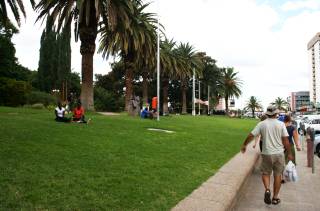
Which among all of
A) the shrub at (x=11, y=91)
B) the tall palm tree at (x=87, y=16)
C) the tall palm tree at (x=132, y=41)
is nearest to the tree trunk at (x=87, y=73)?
the tall palm tree at (x=87, y=16)

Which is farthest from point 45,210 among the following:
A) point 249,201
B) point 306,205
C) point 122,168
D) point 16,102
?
point 16,102

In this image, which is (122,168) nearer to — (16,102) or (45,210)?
(45,210)

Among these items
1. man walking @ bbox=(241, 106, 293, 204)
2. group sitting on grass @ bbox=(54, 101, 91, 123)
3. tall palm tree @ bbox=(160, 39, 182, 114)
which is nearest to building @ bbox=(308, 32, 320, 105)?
tall palm tree @ bbox=(160, 39, 182, 114)

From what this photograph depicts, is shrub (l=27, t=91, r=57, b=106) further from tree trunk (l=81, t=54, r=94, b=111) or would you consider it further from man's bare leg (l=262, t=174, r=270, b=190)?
man's bare leg (l=262, t=174, r=270, b=190)

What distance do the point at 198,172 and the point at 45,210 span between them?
4603 millimetres

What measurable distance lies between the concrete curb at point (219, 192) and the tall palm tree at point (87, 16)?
14.2 meters

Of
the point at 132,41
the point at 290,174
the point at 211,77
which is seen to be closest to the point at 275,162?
the point at 290,174

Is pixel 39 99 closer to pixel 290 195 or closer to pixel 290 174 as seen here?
pixel 290 195

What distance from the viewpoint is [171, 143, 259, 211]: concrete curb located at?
5888 mm

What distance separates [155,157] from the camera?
9758 mm

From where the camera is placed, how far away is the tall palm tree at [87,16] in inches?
852

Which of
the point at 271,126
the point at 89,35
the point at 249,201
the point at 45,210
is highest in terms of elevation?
the point at 89,35

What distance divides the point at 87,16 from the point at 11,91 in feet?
60.0

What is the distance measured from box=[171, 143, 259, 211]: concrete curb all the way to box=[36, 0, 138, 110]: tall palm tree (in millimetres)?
14212
